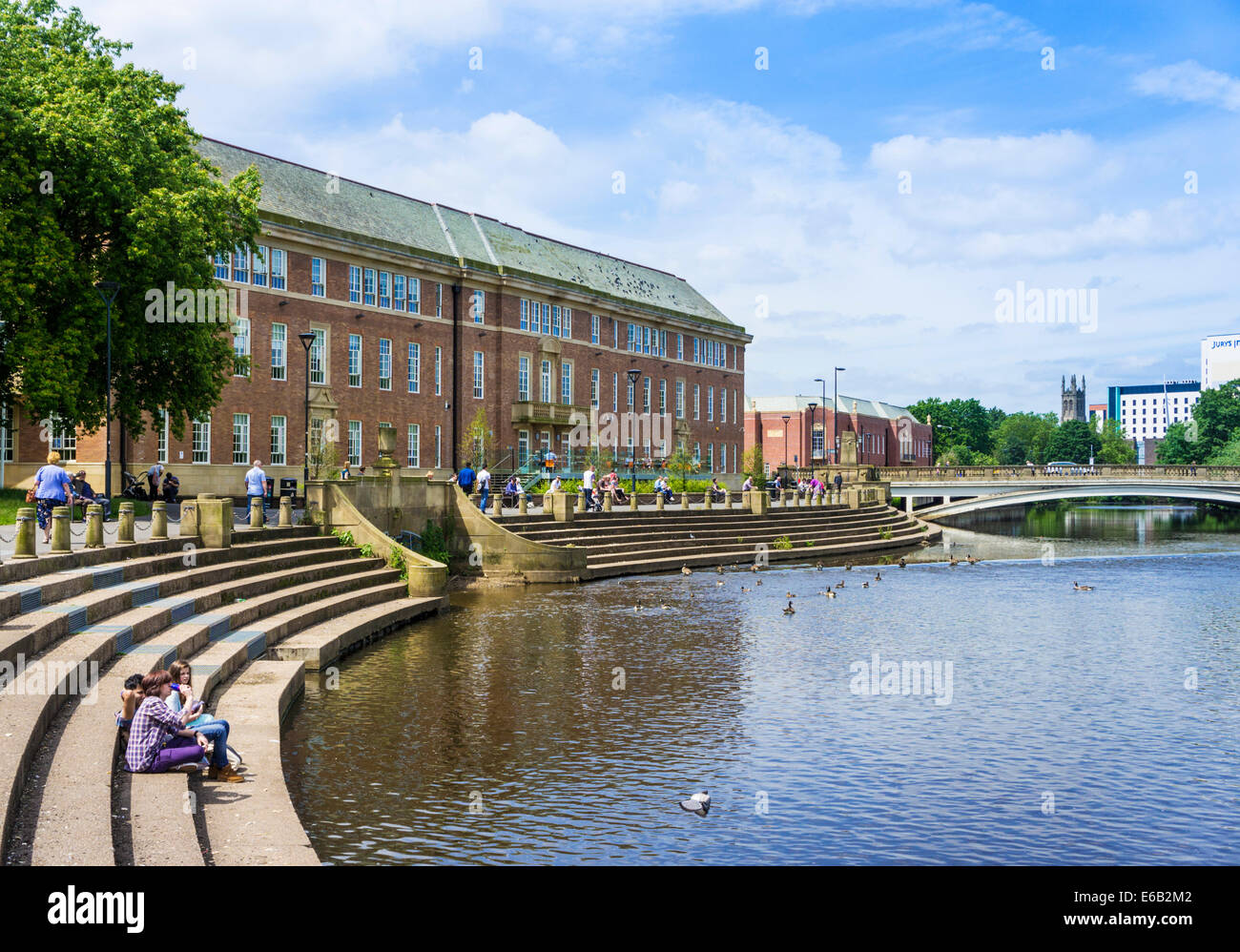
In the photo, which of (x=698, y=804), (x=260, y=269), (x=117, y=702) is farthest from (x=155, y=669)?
(x=260, y=269)

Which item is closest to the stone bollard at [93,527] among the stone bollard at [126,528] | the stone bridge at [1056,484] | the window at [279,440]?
the stone bollard at [126,528]

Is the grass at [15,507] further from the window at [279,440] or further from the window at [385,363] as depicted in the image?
the window at [385,363]

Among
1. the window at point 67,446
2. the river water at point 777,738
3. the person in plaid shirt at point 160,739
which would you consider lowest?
the river water at point 777,738

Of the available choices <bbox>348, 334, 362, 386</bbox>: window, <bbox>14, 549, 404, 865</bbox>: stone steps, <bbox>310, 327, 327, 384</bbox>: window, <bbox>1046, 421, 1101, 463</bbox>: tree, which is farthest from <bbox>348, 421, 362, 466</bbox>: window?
<bbox>1046, 421, 1101, 463</bbox>: tree

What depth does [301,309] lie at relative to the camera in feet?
165

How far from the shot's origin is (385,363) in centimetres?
5538

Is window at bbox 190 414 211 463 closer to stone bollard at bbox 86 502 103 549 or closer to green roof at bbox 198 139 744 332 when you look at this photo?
green roof at bbox 198 139 744 332

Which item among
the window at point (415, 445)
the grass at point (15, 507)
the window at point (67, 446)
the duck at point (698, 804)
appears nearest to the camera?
the duck at point (698, 804)

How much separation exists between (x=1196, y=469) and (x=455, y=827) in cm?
7438

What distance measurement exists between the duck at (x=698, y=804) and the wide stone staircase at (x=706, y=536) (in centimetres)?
2270

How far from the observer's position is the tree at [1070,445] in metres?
178

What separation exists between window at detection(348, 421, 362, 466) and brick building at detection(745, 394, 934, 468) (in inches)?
1963

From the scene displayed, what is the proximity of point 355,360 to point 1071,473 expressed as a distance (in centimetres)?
5009

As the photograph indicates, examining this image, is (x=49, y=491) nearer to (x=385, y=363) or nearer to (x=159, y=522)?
(x=159, y=522)
